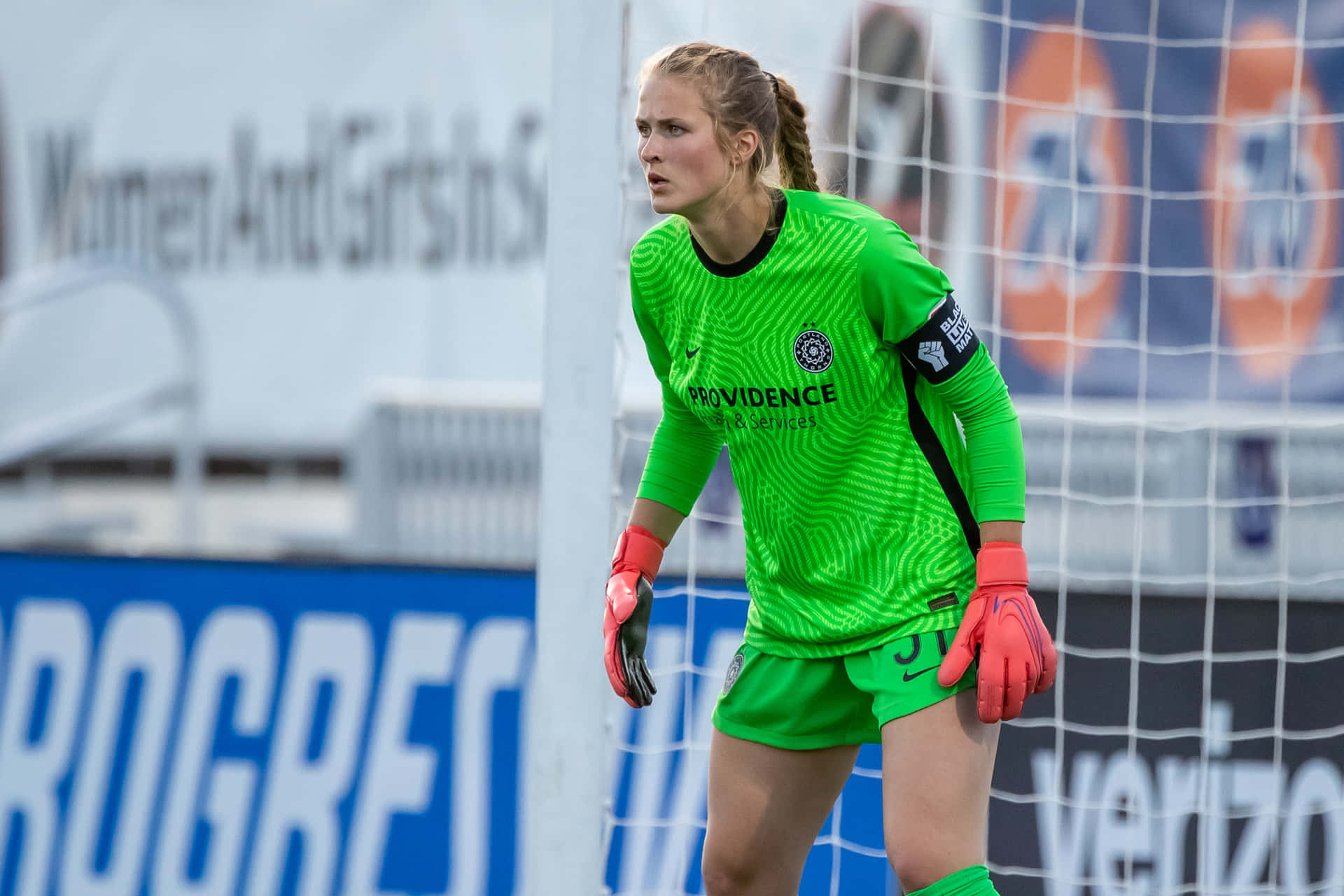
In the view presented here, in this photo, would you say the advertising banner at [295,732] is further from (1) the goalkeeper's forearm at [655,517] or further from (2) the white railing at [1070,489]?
(1) the goalkeeper's forearm at [655,517]

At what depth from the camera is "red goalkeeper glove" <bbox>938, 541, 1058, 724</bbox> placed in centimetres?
174

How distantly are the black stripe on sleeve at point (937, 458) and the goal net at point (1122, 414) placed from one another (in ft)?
3.97

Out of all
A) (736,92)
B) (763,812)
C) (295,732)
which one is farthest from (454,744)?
(736,92)

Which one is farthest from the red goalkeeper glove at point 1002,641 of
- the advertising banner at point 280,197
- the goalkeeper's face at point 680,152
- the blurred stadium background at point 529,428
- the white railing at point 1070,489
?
the advertising banner at point 280,197

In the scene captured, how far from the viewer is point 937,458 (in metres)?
1.89

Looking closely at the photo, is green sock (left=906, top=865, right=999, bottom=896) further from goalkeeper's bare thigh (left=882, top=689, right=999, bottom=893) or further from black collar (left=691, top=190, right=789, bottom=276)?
black collar (left=691, top=190, right=789, bottom=276)

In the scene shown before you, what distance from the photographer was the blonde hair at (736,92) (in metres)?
1.84

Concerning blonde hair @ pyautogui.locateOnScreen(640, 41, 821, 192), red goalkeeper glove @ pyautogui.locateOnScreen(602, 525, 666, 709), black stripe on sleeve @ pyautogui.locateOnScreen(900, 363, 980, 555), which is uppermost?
blonde hair @ pyautogui.locateOnScreen(640, 41, 821, 192)

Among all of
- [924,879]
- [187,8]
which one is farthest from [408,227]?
[924,879]

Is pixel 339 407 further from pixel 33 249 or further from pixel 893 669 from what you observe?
pixel 893 669

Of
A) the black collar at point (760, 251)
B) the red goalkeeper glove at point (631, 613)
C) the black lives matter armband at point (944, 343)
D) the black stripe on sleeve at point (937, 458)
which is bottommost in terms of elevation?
the red goalkeeper glove at point (631, 613)

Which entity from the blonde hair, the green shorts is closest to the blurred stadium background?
the blonde hair

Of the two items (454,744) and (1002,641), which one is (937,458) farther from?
(454,744)

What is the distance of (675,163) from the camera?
181 cm
